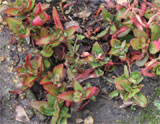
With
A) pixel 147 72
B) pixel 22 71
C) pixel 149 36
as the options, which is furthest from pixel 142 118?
pixel 22 71

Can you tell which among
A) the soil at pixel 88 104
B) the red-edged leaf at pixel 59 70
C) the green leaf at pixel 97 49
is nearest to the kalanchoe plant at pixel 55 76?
the red-edged leaf at pixel 59 70

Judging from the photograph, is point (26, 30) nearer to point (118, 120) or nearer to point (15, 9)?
point (15, 9)

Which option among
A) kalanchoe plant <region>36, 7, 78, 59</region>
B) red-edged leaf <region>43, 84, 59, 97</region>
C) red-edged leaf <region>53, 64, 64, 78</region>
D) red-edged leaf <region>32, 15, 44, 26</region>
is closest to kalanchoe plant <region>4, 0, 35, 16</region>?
Answer: red-edged leaf <region>32, 15, 44, 26</region>

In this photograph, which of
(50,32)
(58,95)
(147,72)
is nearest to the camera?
(58,95)

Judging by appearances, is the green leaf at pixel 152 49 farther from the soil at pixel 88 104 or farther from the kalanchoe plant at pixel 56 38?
the kalanchoe plant at pixel 56 38

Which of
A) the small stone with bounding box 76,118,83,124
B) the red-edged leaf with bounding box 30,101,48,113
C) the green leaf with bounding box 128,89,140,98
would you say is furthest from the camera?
the small stone with bounding box 76,118,83,124

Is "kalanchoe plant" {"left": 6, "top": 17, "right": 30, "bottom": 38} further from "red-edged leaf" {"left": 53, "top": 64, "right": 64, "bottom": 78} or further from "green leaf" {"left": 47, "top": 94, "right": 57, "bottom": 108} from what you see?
"green leaf" {"left": 47, "top": 94, "right": 57, "bottom": 108}

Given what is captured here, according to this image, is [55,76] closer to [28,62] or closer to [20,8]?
[28,62]
